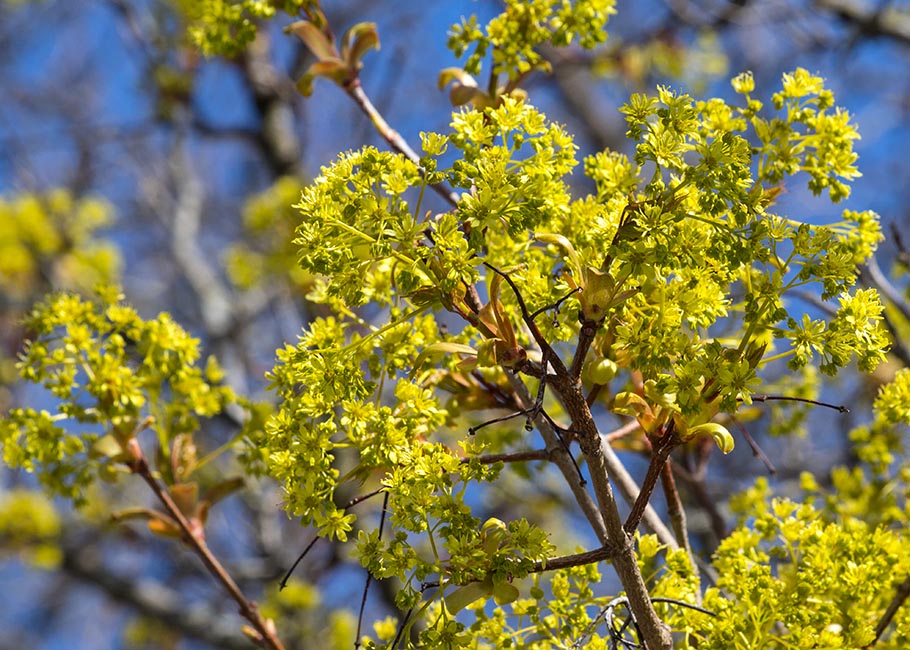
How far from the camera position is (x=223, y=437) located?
774 centimetres

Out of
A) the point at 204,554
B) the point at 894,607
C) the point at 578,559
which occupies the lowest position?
the point at 578,559

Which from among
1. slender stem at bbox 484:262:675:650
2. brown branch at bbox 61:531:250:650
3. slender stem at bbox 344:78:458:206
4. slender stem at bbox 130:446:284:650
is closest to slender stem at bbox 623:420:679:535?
slender stem at bbox 484:262:675:650

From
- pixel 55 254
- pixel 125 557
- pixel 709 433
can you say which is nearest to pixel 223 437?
pixel 55 254

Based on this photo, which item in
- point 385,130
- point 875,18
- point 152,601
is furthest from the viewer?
point 152,601

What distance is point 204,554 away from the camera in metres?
2.10

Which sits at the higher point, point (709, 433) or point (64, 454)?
point (64, 454)

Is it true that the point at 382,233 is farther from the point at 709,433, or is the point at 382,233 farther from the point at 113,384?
the point at 113,384

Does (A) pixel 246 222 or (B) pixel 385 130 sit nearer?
(B) pixel 385 130

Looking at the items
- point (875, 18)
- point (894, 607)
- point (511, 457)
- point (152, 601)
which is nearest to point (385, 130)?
point (511, 457)

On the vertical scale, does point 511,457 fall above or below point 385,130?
below

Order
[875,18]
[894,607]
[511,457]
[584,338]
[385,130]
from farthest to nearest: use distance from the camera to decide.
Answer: [875,18]
[385,130]
[894,607]
[511,457]
[584,338]

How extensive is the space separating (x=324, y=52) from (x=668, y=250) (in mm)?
1192

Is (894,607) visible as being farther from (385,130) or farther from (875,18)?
(875,18)

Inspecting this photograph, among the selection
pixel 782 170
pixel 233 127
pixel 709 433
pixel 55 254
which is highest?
pixel 233 127
